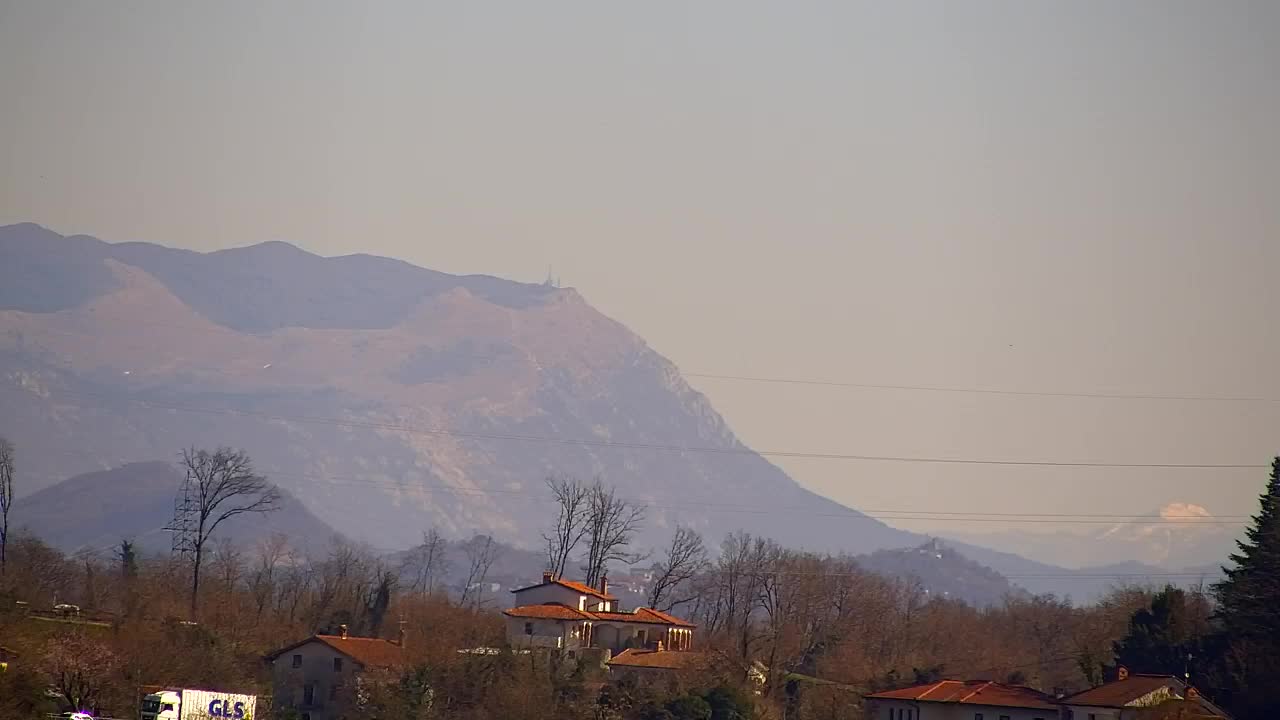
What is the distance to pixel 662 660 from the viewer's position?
11256cm

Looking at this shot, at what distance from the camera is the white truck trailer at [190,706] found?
278ft

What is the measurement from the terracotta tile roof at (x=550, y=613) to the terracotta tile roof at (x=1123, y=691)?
110ft

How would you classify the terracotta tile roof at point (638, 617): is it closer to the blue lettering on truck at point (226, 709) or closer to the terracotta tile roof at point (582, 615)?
the terracotta tile roof at point (582, 615)

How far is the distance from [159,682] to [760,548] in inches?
4118

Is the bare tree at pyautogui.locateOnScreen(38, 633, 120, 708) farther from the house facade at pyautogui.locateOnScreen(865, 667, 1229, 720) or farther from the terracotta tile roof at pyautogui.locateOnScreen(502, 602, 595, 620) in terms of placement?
the house facade at pyautogui.locateOnScreen(865, 667, 1229, 720)

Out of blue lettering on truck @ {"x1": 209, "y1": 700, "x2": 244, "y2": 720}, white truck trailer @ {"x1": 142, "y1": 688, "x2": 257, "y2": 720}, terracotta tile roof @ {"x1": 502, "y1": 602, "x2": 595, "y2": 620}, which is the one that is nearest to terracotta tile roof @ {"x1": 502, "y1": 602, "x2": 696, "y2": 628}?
terracotta tile roof @ {"x1": 502, "y1": 602, "x2": 595, "y2": 620}

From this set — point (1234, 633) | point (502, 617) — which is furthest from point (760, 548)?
point (1234, 633)

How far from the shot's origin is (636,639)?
122m

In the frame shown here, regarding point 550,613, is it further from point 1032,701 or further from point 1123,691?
point 1123,691

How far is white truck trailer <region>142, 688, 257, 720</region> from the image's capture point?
84.8 m

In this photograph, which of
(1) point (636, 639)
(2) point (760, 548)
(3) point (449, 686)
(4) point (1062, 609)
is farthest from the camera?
(2) point (760, 548)

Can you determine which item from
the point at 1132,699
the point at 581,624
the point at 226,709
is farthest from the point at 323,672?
the point at 1132,699

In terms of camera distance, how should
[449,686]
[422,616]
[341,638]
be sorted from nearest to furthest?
[449,686]
[341,638]
[422,616]

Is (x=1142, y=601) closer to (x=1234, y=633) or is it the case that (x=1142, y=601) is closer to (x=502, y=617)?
(x=1234, y=633)
